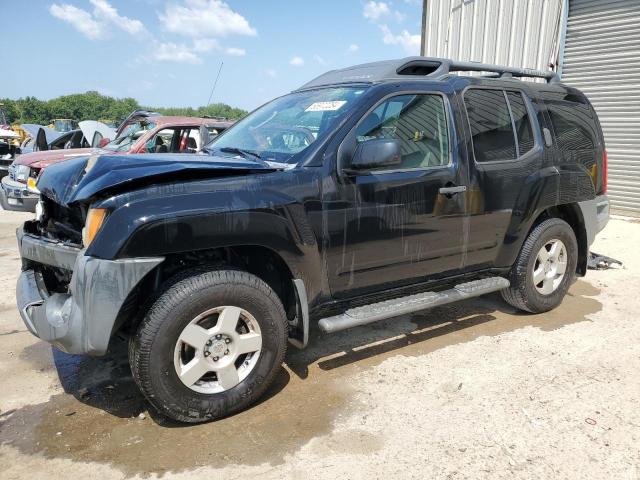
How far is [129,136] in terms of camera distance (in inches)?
332

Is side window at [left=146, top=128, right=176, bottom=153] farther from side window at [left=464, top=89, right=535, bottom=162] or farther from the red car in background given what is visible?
side window at [left=464, top=89, right=535, bottom=162]

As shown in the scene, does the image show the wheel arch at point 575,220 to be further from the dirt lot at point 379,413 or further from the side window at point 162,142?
the side window at point 162,142

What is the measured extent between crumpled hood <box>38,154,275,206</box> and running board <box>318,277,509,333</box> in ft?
3.29

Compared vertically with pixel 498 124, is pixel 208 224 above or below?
below

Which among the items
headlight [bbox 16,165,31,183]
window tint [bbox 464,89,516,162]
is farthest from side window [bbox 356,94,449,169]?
headlight [bbox 16,165,31,183]

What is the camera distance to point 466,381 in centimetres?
327

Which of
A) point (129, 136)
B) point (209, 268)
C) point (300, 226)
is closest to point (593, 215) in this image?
point (300, 226)

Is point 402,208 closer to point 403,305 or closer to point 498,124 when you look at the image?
point 403,305

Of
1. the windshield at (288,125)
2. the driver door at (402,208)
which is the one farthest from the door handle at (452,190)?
the windshield at (288,125)

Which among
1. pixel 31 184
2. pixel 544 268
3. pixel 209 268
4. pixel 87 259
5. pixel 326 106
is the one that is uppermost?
pixel 326 106

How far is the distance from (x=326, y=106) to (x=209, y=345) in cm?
170

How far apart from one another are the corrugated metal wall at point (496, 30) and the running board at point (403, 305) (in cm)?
749

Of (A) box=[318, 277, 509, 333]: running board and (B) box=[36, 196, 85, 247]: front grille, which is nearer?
(B) box=[36, 196, 85, 247]: front grille

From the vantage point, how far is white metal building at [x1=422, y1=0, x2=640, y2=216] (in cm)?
895
